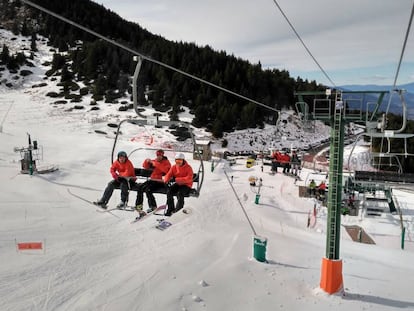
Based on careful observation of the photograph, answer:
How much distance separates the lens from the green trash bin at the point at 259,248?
1361 centimetres

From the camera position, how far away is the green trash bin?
44.7ft

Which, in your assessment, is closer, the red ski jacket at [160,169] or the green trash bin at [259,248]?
the red ski jacket at [160,169]

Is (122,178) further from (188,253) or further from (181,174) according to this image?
(188,253)

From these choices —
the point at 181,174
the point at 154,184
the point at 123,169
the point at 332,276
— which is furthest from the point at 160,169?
the point at 332,276

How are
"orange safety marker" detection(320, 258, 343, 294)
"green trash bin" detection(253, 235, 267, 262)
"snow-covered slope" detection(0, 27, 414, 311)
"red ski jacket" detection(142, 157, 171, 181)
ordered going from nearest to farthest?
"red ski jacket" detection(142, 157, 171, 181), "snow-covered slope" detection(0, 27, 414, 311), "orange safety marker" detection(320, 258, 343, 294), "green trash bin" detection(253, 235, 267, 262)

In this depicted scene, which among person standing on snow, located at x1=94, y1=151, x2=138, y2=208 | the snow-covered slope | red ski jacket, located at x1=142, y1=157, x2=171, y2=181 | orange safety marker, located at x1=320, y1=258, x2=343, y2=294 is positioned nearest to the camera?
person standing on snow, located at x1=94, y1=151, x2=138, y2=208

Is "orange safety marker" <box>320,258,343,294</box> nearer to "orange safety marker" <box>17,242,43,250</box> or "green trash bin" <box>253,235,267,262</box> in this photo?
"green trash bin" <box>253,235,267,262</box>

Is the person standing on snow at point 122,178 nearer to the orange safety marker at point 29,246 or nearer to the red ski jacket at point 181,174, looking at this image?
the red ski jacket at point 181,174

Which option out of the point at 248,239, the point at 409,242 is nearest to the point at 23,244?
the point at 248,239

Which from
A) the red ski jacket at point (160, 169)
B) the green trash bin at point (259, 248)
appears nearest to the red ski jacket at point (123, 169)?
the red ski jacket at point (160, 169)

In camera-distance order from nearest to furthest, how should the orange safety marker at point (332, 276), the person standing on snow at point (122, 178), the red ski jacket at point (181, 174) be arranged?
the red ski jacket at point (181, 174) → the person standing on snow at point (122, 178) → the orange safety marker at point (332, 276)

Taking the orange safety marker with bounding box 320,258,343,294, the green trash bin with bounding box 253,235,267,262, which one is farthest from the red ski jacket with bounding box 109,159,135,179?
the orange safety marker with bounding box 320,258,343,294

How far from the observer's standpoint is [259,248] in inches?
541

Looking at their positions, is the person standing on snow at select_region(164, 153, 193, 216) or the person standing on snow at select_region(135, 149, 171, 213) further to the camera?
the person standing on snow at select_region(135, 149, 171, 213)
